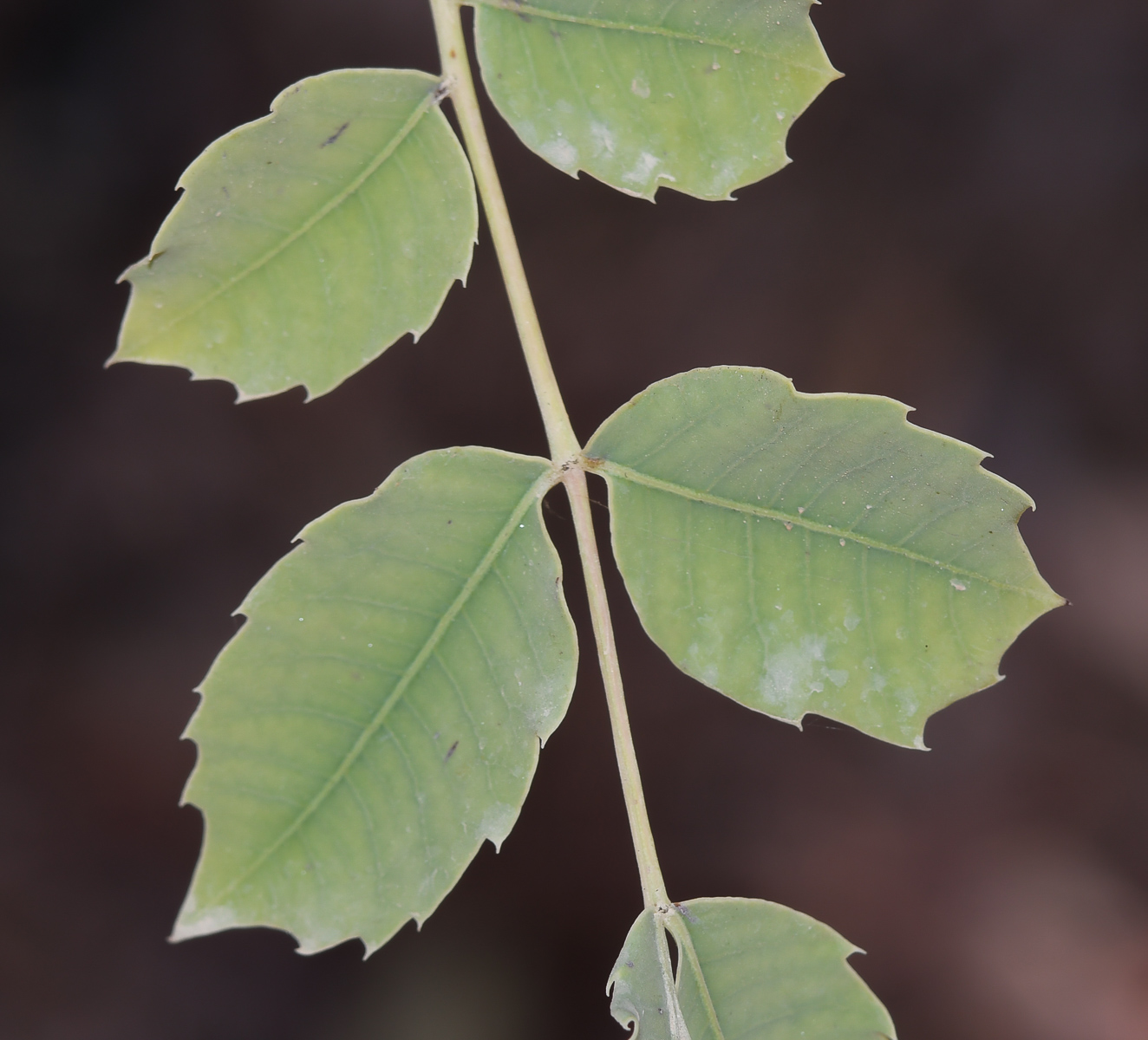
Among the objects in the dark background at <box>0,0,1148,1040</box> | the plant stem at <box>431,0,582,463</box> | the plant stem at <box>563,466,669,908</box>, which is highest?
the plant stem at <box>431,0,582,463</box>

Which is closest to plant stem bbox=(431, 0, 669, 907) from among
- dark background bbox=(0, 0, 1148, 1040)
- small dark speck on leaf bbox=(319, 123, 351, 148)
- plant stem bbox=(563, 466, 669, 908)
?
plant stem bbox=(563, 466, 669, 908)

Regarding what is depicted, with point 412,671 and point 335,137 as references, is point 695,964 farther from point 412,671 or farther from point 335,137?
point 335,137

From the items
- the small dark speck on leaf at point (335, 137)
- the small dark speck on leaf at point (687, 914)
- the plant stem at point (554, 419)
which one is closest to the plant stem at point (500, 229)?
the plant stem at point (554, 419)

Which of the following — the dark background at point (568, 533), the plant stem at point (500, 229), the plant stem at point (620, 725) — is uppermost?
the plant stem at point (500, 229)

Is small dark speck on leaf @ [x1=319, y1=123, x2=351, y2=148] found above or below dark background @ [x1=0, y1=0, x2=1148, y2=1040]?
above

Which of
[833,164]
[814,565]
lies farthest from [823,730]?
[814,565]

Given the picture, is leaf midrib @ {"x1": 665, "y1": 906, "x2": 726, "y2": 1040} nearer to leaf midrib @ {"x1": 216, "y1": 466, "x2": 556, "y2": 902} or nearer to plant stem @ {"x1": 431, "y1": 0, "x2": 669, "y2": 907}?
plant stem @ {"x1": 431, "y1": 0, "x2": 669, "y2": 907}

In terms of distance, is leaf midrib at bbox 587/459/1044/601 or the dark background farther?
the dark background

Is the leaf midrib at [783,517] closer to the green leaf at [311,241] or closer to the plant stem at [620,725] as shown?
the plant stem at [620,725]
